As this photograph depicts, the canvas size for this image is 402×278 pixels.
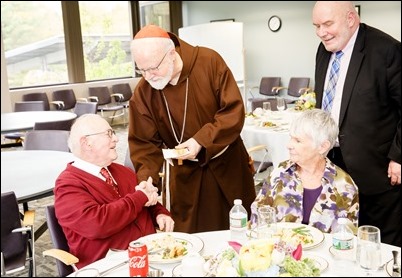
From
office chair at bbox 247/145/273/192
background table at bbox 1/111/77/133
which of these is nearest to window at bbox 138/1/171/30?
background table at bbox 1/111/77/133

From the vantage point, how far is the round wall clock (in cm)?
907

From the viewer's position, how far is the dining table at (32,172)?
250cm

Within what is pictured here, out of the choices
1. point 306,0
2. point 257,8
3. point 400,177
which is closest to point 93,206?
point 400,177

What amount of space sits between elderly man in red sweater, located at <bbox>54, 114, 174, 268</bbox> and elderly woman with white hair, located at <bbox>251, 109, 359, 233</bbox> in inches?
20.3

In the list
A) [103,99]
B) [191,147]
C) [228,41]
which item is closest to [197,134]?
[191,147]

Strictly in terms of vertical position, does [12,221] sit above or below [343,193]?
below

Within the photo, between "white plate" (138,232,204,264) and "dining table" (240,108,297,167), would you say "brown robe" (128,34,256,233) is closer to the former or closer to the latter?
"white plate" (138,232,204,264)

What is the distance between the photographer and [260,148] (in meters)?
3.80

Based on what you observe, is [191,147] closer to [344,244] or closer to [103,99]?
[344,244]

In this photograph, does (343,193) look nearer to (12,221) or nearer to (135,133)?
(135,133)

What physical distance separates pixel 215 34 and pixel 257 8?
2721 millimetres

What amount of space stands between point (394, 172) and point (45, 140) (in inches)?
115

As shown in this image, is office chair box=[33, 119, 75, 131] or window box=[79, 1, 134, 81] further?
window box=[79, 1, 134, 81]

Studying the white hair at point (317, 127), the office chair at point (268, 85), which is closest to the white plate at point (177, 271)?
the white hair at point (317, 127)
